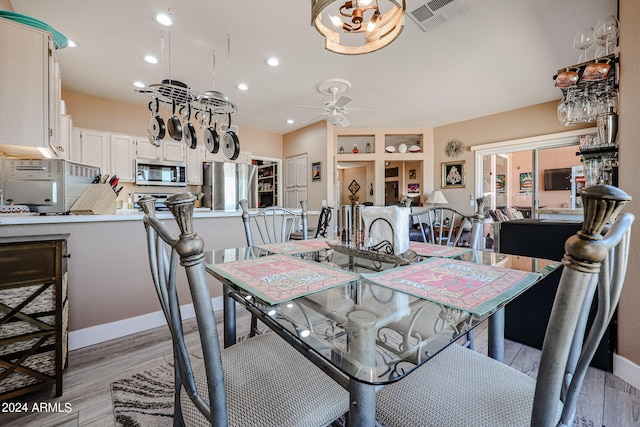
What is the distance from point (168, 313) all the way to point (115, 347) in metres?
1.71

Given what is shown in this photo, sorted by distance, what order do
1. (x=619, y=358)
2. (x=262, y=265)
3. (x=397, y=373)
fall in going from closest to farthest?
(x=397, y=373) → (x=262, y=265) → (x=619, y=358)

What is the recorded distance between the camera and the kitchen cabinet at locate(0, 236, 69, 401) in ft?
4.20

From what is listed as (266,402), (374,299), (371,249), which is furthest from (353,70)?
(266,402)

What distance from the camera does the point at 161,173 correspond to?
15.2 feet

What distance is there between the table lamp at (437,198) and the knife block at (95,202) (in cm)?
542

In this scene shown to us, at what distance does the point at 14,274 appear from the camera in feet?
4.24

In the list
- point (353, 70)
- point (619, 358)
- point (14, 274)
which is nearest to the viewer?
point (14, 274)

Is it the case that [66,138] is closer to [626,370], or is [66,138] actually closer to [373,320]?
[373,320]

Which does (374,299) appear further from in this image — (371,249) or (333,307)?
(371,249)

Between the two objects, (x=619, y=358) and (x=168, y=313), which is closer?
(x=168, y=313)

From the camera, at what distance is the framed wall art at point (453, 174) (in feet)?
18.5

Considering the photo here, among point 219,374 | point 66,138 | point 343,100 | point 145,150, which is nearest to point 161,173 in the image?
point 145,150

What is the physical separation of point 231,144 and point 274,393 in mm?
2624

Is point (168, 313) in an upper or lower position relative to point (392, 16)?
lower
